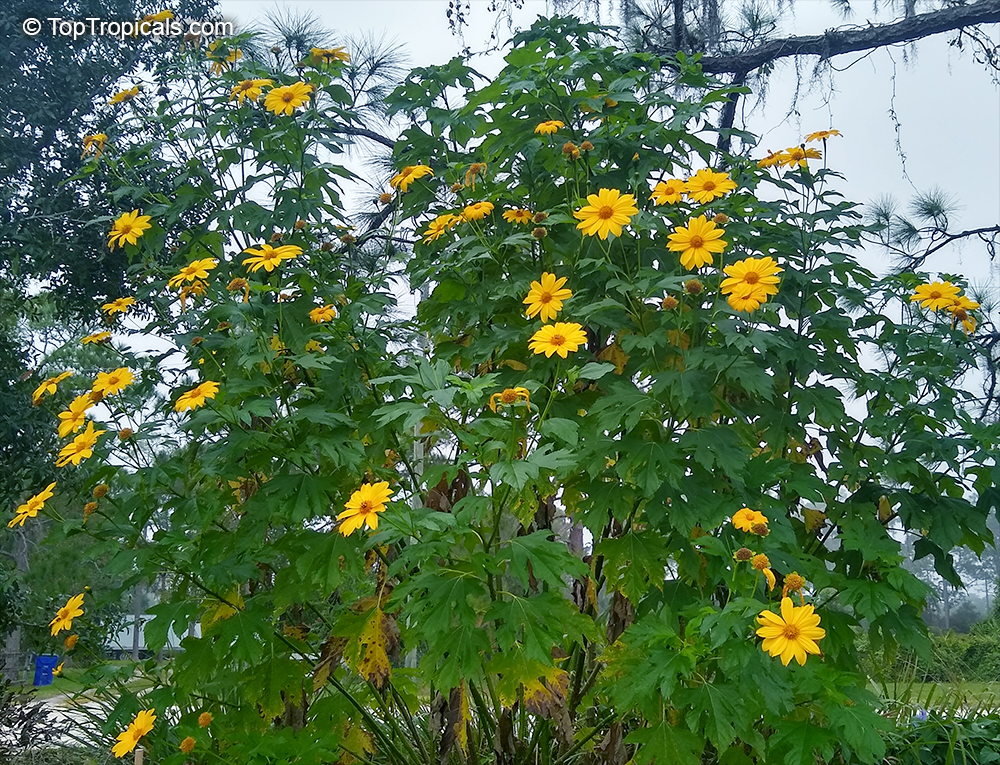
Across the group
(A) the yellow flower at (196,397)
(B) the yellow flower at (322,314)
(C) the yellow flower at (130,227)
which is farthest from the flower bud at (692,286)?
(C) the yellow flower at (130,227)

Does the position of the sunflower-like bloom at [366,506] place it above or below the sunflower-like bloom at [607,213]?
below

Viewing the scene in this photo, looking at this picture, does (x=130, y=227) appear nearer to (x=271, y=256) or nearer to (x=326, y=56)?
(x=271, y=256)

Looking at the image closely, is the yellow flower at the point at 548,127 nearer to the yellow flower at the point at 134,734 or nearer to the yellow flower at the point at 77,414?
the yellow flower at the point at 77,414

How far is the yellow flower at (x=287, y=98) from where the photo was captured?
162 cm

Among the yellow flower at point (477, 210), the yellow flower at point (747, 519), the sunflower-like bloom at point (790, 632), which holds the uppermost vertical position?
the yellow flower at point (477, 210)

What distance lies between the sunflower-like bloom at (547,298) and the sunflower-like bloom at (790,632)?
0.56 metres

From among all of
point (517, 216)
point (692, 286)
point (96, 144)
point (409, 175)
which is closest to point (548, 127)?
point (517, 216)

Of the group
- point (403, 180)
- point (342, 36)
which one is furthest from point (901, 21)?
point (403, 180)

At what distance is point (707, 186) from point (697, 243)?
0.40 feet

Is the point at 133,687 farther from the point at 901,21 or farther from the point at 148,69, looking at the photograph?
the point at 901,21

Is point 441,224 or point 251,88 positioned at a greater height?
point 251,88

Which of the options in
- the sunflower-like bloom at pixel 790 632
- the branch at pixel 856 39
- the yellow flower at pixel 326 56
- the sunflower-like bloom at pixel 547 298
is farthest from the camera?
the branch at pixel 856 39

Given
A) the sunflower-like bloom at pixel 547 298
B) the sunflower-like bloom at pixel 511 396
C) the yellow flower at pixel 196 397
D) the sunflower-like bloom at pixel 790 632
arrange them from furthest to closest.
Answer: the sunflower-like bloom at pixel 547 298, the yellow flower at pixel 196 397, the sunflower-like bloom at pixel 511 396, the sunflower-like bloom at pixel 790 632

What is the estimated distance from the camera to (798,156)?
1.70m
